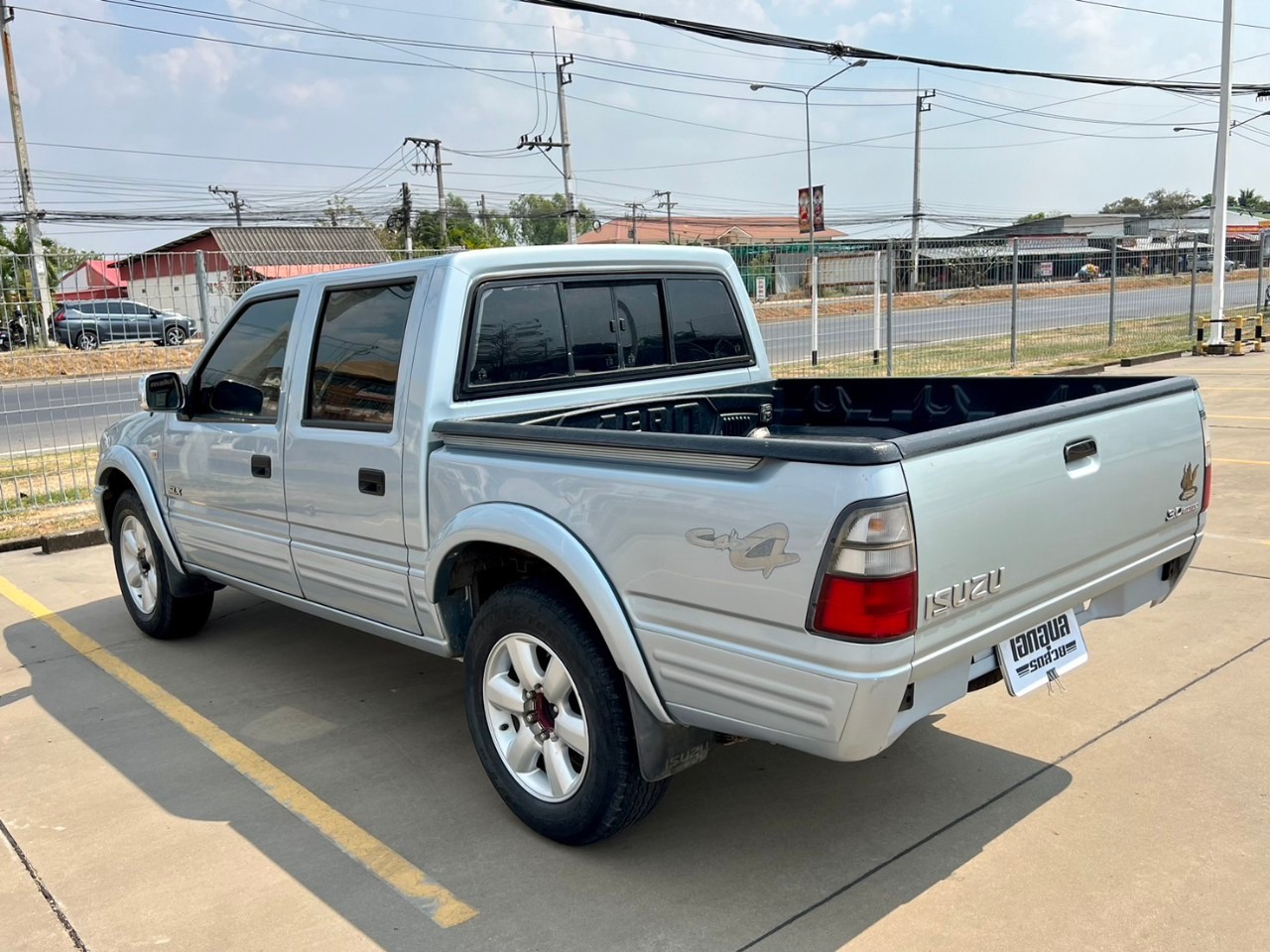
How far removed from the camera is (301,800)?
12.6 ft

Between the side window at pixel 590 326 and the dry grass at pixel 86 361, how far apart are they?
615 cm

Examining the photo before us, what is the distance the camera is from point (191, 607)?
225 inches

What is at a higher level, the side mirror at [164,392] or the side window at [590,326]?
the side window at [590,326]

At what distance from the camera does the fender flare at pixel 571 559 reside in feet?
9.94

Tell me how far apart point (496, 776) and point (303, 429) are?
1673mm

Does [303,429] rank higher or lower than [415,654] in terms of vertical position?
higher

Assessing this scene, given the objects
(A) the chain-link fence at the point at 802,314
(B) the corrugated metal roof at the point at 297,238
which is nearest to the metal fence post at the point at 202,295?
(A) the chain-link fence at the point at 802,314

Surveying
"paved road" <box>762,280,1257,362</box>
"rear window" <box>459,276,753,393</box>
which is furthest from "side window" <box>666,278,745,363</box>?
"paved road" <box>762,280,1257,362</box>

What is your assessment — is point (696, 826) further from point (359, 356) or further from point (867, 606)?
point (359, 356)

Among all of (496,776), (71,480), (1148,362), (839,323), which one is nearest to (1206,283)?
(1148,362)

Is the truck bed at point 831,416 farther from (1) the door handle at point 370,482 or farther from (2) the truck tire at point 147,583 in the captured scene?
(2) the truck tire at point 147,583

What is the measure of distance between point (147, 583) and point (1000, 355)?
48.3 ft

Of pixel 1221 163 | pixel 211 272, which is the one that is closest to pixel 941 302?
pixel 1221 163

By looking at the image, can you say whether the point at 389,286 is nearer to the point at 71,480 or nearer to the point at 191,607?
the point at 191,607
